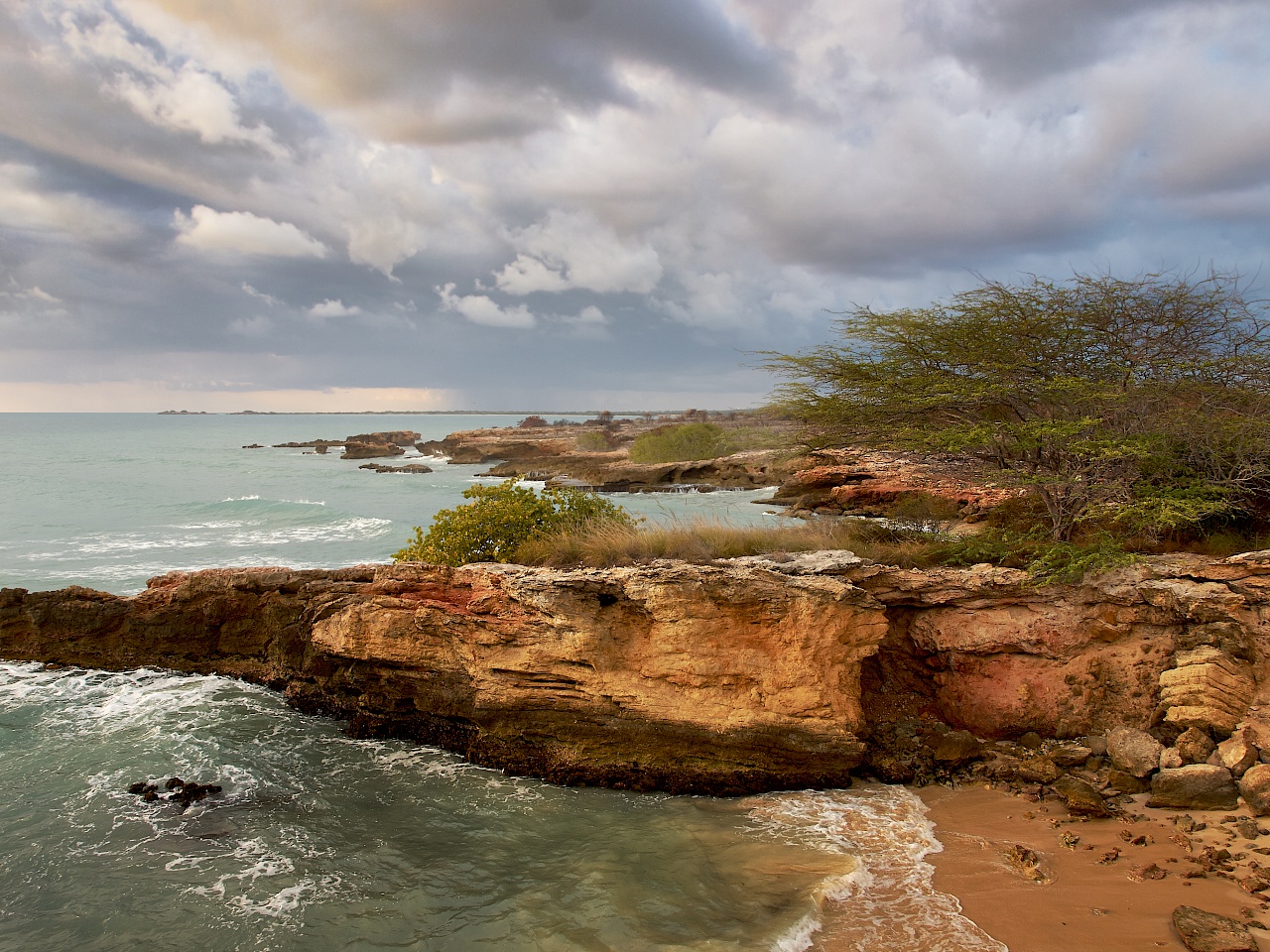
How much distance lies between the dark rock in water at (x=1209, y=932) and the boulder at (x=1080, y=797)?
1.68m

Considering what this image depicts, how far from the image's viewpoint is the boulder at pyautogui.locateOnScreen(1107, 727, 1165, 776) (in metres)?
7.89

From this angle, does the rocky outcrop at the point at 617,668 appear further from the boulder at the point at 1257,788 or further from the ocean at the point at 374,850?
the boulder at the point at 1257,788

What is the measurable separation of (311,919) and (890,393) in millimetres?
10758

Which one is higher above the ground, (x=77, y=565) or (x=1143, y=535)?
(x=1143, y=535)

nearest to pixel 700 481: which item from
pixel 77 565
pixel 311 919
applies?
pixel 77 565

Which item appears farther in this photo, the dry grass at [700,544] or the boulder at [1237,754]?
the dry grass at [700,544]

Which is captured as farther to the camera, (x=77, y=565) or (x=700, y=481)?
(x=700, y=481)

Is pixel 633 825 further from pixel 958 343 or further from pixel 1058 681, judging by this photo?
pixel 958 343

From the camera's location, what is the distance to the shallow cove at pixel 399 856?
6387 mm

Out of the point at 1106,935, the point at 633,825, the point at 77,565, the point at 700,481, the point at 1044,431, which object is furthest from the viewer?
the point at 700,481

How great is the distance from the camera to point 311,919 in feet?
21.7

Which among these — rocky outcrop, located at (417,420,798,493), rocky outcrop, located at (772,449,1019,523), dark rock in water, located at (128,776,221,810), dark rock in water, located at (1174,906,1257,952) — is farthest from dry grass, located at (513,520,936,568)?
rocky outcrop, located at (417,420,798,493)

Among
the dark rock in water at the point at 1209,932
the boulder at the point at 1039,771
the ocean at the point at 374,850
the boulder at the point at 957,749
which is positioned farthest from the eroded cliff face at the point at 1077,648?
the dark rock in water at the point at 1209,932

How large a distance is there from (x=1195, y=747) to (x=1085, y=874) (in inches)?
103
